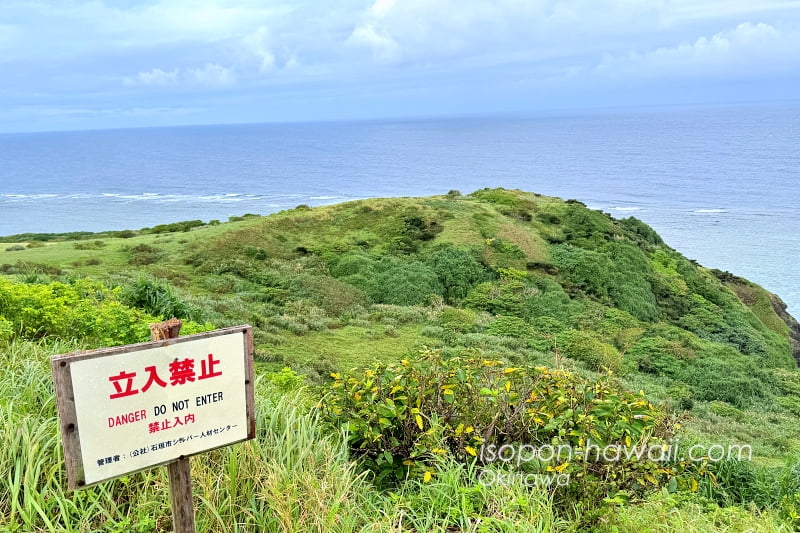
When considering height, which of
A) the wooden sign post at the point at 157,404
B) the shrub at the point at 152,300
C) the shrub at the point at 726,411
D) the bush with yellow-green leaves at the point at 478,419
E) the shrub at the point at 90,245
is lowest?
the shrub at the point at 726,411

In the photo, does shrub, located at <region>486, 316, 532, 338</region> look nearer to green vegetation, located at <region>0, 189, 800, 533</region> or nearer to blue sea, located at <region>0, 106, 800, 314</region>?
green vegetation, located at <region>0, 189, 800, 533</region>

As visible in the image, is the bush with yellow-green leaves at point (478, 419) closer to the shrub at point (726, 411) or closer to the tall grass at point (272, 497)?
the tall grass at point (272, 497)

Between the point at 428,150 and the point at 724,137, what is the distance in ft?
307

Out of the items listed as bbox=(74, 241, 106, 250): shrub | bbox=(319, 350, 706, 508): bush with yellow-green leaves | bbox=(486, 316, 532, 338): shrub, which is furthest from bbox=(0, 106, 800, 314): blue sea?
bbox=(319, 350, 706, 508): bush with yellow-green leaves

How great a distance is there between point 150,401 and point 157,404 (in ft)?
0.15

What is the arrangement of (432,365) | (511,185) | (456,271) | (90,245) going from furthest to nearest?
(511,185), (456,271), (90,245), (432,365)

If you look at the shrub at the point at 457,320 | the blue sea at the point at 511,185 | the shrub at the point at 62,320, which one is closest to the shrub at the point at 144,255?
the shrub at the point at 457,320

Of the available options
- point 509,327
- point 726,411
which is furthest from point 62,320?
point 726,411

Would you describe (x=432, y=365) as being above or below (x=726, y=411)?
above

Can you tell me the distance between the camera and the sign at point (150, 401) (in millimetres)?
3211

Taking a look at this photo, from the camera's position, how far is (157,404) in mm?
3436

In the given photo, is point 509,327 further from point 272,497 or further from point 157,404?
point 157,404

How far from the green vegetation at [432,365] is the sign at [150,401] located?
1142 millimetres

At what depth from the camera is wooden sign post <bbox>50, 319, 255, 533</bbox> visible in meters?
3.21
